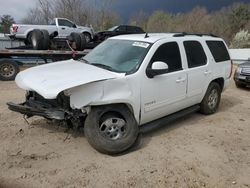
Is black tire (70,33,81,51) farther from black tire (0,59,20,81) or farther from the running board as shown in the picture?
the running board

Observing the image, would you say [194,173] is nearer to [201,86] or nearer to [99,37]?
[201,86]

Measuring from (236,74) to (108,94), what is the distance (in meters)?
8.05

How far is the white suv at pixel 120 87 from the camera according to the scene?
4176 mm

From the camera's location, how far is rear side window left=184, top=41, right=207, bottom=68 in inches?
227

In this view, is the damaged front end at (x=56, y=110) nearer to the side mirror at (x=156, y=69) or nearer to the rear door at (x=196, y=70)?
the side mirror at (x=156, y=69)

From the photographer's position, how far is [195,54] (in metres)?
6.01

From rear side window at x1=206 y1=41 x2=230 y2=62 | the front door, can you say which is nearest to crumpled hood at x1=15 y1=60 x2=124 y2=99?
the front door

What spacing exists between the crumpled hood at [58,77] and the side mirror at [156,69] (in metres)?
0.56

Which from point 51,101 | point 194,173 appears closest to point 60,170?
point 51,101

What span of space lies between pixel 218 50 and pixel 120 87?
3.52 metres

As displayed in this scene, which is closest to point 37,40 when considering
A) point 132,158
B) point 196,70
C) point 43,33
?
point 43,33

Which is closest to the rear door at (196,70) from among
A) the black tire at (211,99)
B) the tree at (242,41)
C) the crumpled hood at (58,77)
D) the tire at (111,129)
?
the black tire at (211,99)

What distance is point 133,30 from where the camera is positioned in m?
19.4

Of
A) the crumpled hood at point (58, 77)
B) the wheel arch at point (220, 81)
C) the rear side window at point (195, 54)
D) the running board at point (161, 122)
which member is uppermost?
the rear side window at point (195, 54)
